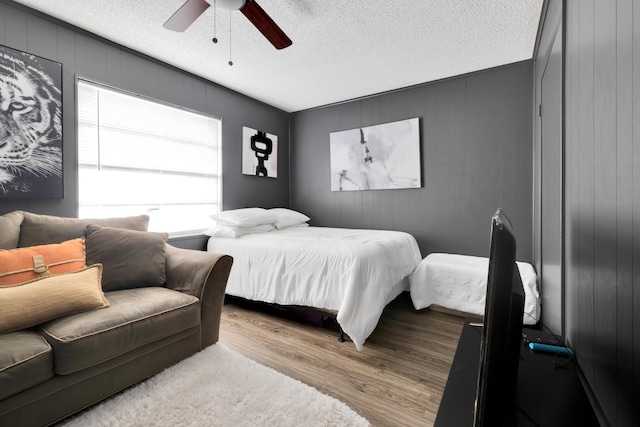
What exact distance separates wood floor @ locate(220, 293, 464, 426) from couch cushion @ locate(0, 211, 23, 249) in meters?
1.47

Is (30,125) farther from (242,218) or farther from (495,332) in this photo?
(495,332)

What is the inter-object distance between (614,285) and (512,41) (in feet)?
8.93

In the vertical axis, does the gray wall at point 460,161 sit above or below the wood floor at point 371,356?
above

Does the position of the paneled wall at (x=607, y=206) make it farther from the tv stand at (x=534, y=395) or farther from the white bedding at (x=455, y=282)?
the white bedding at (x=455, y=282)

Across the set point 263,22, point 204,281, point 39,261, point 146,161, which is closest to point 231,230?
point 146,161

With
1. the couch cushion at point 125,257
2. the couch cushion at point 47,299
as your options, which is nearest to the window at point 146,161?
the couch cushion at point 125,257

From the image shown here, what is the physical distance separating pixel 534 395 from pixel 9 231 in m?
2.67

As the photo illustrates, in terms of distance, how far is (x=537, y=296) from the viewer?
2.25m

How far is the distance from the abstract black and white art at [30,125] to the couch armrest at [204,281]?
1192 mm

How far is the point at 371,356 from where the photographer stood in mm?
2018

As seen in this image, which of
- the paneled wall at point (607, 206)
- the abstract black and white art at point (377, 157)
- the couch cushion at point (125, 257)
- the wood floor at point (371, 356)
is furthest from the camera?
the abstract black and white art at point (377, 157)

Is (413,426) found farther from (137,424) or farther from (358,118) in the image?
(358,118)

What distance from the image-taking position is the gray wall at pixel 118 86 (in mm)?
2105

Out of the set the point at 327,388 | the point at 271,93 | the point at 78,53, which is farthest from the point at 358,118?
the point at 327,388
